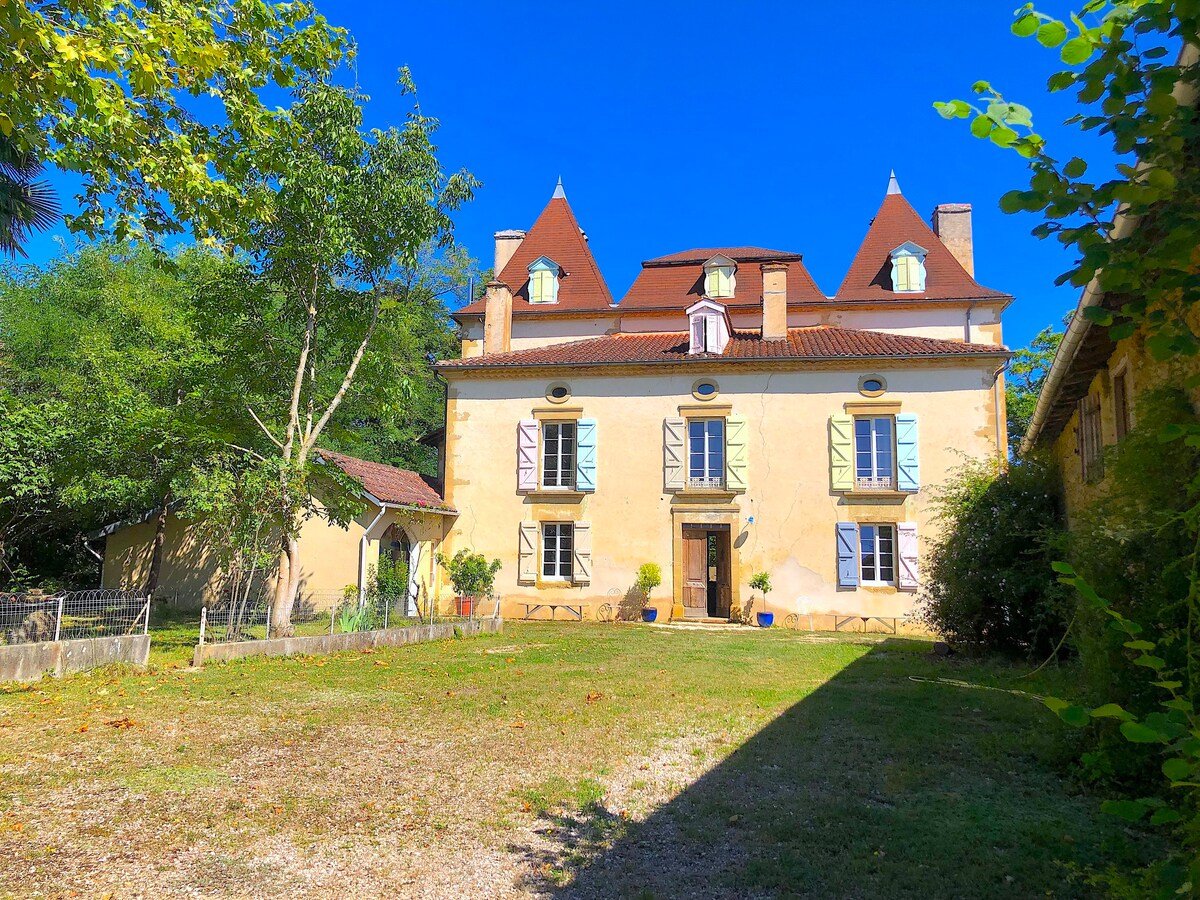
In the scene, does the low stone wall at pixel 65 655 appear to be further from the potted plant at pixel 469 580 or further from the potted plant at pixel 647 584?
the potted plant at pixel 647 584

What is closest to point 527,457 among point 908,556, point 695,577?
point 695,577

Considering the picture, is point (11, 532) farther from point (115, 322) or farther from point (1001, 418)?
point (1001, 418)

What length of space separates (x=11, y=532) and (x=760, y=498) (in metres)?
16.1

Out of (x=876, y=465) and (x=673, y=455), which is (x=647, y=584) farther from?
(x=876, y=465)

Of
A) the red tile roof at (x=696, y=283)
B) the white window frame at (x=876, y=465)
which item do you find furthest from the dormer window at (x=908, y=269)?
the white window frame at (x=876, y=465)

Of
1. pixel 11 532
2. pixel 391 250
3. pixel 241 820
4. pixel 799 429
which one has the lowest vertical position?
pixel 241 820

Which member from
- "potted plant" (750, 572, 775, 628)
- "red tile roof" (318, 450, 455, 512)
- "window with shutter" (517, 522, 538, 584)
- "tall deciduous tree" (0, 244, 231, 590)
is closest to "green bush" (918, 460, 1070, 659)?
"potted plant" (750, 572, 775, 628)

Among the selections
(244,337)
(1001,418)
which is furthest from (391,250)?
(1001,418)

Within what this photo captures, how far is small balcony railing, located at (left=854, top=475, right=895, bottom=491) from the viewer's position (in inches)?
697

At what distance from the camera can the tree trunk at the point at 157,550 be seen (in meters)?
17.3

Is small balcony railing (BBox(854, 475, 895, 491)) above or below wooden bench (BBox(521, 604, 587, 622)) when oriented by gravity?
above

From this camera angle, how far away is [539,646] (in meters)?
12.9

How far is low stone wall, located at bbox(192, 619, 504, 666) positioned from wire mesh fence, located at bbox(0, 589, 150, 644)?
3.10 feet

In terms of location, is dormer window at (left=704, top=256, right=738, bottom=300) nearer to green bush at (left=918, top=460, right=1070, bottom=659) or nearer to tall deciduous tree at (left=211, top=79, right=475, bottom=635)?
tall deciduous tree at (left=211, top=79, right=475, bottom=635)
